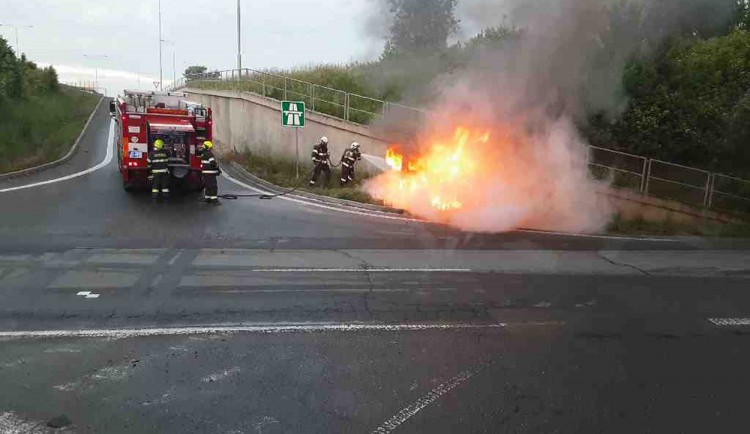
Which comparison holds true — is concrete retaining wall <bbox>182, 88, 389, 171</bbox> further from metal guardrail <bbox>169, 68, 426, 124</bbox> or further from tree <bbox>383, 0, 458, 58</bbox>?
tree <bbox>383, 0, 458, 58</bbox>

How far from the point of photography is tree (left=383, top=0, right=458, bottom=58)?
8.82 metres

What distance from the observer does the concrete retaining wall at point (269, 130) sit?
58.0ft

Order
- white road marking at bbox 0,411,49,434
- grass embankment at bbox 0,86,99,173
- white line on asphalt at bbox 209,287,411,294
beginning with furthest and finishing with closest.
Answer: grass embankment at bbox 0,86,99,173, white line on asphalt at bbox 209,287,411,294, white road marking at bbox 0,411,49,434

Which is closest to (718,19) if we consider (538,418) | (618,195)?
(618,195)

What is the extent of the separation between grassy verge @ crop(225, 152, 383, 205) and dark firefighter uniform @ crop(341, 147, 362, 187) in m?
0.25

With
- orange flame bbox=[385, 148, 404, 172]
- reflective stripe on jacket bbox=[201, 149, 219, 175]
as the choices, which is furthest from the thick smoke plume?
reflective stripe on jacket bbox=[201, 149, 219, 175]

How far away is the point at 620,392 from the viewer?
454 cm

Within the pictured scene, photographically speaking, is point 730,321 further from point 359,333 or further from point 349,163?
point 349,163

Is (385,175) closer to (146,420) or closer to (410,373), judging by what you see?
(410,373)

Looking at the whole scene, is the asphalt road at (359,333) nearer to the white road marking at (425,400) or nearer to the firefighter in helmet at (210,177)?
the white road marking at (425,400)

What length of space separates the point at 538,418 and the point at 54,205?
1171cm

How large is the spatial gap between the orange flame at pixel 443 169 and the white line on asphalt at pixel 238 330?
19.6 ft

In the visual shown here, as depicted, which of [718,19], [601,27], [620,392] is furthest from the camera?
[718,19]

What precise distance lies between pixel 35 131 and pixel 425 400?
86.3 feet
